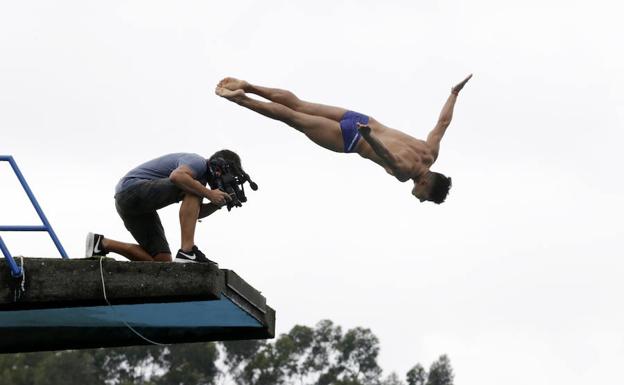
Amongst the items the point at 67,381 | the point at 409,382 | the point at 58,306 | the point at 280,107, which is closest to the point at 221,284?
the point at 58,306

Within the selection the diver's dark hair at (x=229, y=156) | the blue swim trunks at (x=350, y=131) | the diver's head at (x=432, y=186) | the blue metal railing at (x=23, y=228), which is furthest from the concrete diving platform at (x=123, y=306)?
the diver's head at (x=432, y=186)

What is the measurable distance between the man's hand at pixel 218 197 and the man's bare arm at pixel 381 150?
178 centimetres

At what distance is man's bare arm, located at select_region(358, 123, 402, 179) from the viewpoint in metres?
16.9

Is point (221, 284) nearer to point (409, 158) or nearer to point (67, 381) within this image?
point (409, 158)

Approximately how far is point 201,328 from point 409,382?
3618 inches

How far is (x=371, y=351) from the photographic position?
108 m

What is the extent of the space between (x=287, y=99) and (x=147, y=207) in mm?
2453

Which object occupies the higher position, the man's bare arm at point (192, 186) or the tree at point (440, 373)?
the tree at point (440, 373)

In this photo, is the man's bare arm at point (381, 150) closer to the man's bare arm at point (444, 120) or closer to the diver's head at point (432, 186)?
the diver's head at point (432, 186)

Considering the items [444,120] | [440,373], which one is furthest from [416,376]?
[444,120]

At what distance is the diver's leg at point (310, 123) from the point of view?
17.8 m

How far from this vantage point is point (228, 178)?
16109mm

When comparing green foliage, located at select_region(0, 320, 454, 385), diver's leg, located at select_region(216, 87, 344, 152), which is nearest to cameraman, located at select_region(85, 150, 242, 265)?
diver's leg, located at select_region(216, 87, 344, 152)

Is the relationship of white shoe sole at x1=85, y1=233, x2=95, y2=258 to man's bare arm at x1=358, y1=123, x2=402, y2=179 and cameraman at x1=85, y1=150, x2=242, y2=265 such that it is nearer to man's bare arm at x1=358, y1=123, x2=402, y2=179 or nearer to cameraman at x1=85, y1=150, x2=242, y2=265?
cameraman at x1=85, y1=150, x2=242, y2=265
